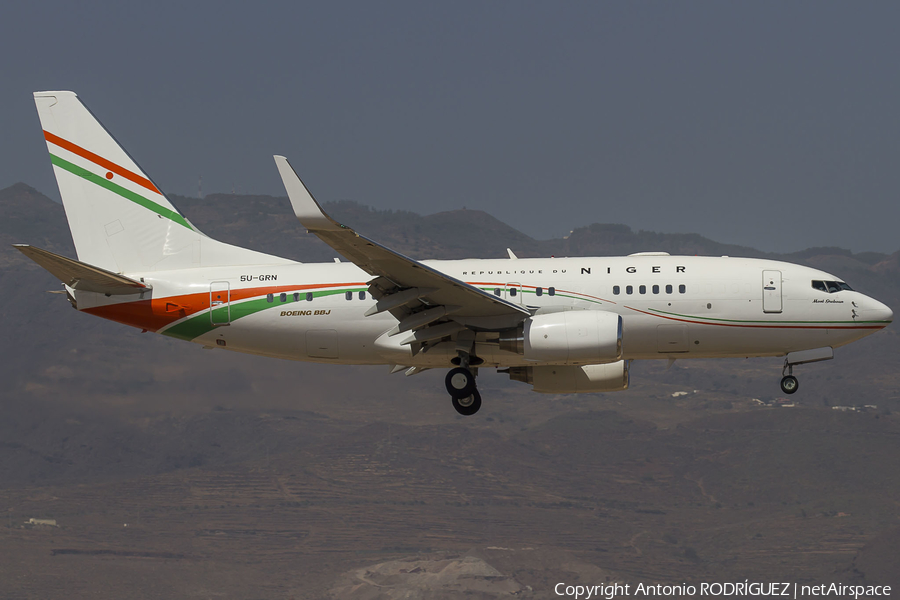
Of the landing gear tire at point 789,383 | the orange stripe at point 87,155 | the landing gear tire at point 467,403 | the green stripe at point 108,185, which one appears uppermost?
the orange stripe at point 87,155

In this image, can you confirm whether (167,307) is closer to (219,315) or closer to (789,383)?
(219,315)

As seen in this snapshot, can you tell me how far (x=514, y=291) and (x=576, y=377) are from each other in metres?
4.73

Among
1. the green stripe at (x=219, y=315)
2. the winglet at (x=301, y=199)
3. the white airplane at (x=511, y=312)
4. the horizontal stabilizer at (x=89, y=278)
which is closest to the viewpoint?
the winglet at (x=301, y=199)

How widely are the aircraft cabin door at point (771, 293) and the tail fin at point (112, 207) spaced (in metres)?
17.3

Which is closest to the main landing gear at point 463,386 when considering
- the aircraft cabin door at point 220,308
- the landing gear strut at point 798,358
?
the aircraft cabin door at point 220,308

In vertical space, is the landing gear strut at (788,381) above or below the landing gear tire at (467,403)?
above

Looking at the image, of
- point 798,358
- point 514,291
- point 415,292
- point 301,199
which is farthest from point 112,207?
point 798,358

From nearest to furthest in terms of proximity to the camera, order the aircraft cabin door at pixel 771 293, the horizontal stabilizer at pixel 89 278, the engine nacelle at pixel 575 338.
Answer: the engine nacelle at pixel 575 338 → the horizontal stabilizer at pixel 89 278 → the aircraft cabin door at pixel 771 293

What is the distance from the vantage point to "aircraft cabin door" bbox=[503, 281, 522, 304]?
36750mm

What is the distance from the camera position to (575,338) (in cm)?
3472

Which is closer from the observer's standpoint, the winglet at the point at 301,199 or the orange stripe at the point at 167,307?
the winglet at the point at 301,199

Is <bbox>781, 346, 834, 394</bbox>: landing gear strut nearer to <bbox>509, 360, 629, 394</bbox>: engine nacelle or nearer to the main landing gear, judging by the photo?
<bbox>509, 360, 629, 394</bbox>: engine nacelle

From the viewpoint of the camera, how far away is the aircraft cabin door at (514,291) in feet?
121

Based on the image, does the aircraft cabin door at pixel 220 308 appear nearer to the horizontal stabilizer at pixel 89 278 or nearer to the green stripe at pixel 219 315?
the green stripe at pixel 219 315
